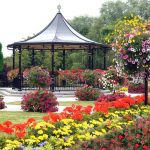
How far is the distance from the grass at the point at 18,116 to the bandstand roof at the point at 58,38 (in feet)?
34.5

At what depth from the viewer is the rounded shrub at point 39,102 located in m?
16.3

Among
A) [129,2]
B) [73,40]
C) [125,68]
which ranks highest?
[129,2]

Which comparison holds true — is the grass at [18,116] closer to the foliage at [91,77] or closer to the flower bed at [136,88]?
the foliage at [91,77]

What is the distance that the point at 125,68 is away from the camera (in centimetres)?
1494

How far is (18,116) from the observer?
14711mm

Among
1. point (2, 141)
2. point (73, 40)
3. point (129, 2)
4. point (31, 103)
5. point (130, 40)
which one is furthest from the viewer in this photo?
point (129, 2)

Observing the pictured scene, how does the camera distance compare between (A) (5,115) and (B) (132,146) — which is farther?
(A) (5,115)

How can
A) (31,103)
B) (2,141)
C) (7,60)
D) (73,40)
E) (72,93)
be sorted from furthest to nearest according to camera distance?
(7,60) < (73,40) < (72,93) < (31,103) < (2,141)

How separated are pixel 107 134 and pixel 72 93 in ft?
57.7

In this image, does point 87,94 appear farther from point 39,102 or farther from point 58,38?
point 39,102

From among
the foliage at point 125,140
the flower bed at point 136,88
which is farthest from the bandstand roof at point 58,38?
the foliage at point 125,140

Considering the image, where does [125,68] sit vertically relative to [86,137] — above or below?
above

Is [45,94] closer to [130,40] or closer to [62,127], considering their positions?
[130,40]

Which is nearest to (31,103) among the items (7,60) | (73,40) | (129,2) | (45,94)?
(45,94)
